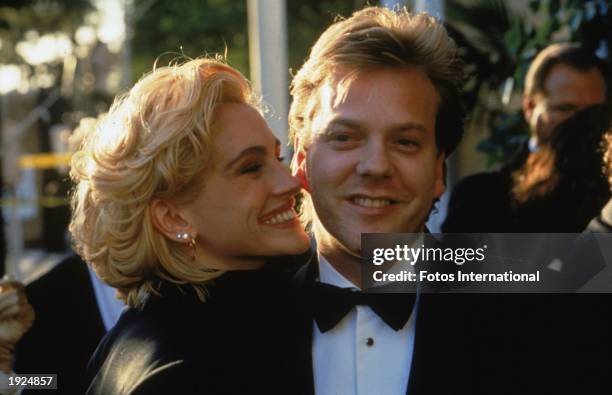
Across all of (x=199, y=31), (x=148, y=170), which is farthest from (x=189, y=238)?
(x=199, y=31)

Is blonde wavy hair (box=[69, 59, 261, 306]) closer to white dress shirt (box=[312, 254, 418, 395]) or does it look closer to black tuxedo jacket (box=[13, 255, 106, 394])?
white dress shirt (box=[312, 254, 418, 395])

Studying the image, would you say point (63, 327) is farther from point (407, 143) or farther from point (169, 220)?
point (407, 143)

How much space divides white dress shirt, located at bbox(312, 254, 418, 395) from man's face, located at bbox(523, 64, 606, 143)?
1.52 metres

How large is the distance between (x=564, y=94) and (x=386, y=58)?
1473mm

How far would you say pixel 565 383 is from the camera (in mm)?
1725

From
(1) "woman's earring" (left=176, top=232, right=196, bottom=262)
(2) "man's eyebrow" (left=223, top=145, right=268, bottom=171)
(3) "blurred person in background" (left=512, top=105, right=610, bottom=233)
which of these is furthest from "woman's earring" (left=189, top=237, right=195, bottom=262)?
(3) "blurred person in background" (left=512, top=105, right=610, bottom=233)

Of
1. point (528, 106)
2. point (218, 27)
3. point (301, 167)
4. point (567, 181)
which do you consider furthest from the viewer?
point (218, 27)

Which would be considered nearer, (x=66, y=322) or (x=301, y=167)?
(x=301, y=167)

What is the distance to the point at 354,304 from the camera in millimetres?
1918

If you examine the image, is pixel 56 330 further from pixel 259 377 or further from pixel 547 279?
pixel 547 279

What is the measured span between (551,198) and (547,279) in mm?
836

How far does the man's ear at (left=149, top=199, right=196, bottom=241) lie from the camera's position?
2.01 metres

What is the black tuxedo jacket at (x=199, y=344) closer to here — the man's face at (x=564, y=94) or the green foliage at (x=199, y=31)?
the man's face at (x=564, y=94)

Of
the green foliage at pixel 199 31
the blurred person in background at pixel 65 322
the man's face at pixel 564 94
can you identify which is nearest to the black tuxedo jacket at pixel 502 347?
the blurred person in background at pixel 65 322
